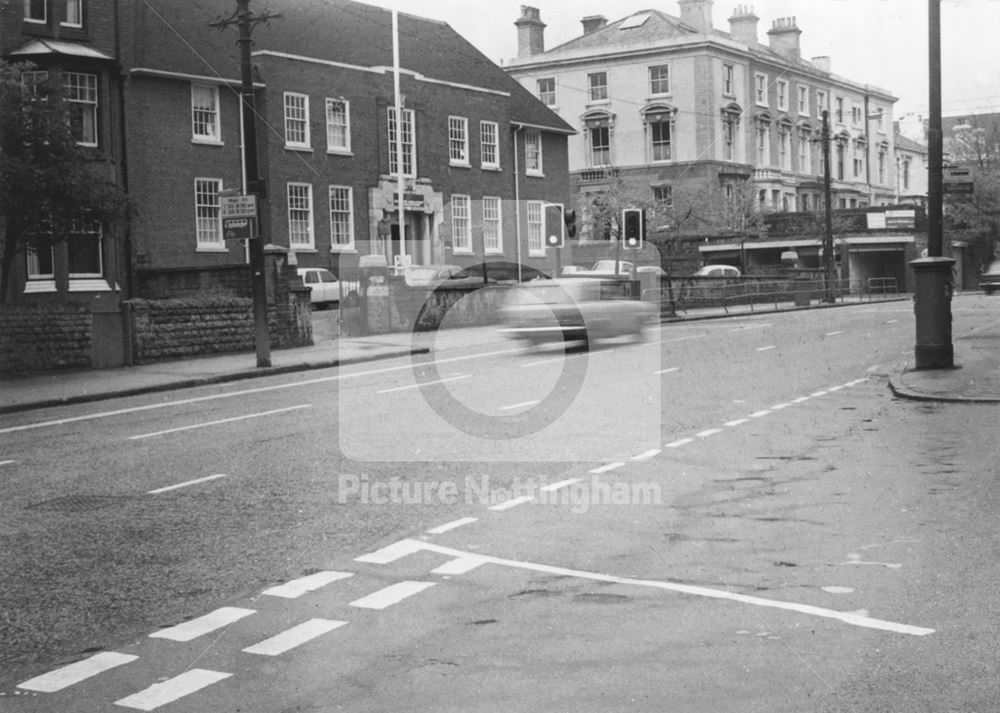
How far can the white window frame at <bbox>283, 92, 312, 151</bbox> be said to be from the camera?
151 feet

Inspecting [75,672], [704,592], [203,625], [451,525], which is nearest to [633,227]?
[451,525]

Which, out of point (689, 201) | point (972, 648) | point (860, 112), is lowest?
point (972, 648)

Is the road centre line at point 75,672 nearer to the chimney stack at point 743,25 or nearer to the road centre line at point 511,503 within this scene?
the road centre line at point 511,503

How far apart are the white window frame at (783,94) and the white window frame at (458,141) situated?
116 feet

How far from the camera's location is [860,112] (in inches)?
3563

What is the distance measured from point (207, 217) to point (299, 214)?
4.17 metres

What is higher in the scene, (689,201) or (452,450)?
(689,201)

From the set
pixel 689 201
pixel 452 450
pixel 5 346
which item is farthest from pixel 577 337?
pixel 689 201

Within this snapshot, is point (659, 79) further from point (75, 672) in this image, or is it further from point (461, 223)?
point (75, 672)

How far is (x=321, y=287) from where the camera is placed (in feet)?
143

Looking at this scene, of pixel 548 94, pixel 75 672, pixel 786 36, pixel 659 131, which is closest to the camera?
pixel 75 672

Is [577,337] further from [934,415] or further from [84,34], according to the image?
[84,34]

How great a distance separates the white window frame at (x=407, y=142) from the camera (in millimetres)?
50312

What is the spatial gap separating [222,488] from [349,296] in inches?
942
